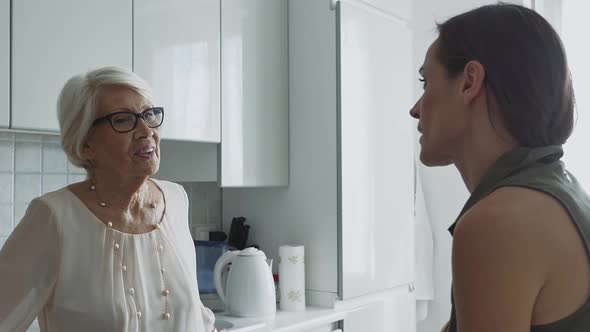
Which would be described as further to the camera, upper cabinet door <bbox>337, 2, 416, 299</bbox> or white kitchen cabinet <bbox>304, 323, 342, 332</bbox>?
upper cabinet door <bbox>337, 2, 416, 299</bbox>

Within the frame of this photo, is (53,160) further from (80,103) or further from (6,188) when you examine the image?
(80,103)

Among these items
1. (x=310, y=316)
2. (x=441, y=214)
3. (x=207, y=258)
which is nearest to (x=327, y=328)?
(x=310, y=316)

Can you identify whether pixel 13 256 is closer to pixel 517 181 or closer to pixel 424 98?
pixel 424 98

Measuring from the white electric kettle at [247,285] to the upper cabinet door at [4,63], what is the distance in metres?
0.90

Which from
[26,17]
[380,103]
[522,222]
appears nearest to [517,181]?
[522,222]

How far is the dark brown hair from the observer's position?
0.83m

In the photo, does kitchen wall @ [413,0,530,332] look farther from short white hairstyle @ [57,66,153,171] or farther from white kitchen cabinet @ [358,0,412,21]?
short white hairstyle @ [57,66,153,171]

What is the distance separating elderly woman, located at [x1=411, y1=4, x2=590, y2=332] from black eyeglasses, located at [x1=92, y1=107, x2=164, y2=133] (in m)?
0.78

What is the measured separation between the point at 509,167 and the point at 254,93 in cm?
159

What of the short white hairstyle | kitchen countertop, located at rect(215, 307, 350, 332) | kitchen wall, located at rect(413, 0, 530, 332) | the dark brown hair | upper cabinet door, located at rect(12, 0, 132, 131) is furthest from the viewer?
kitchen wall, located at rect(413, 0, 530, 332)

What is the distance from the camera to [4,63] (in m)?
1.58

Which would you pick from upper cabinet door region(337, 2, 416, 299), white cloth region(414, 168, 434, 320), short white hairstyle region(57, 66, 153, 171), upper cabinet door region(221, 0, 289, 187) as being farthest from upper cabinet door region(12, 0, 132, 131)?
white cloth region(414, 168, 434, 320)

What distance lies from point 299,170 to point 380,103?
448 millimetres

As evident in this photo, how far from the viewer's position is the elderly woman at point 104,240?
1.37m
